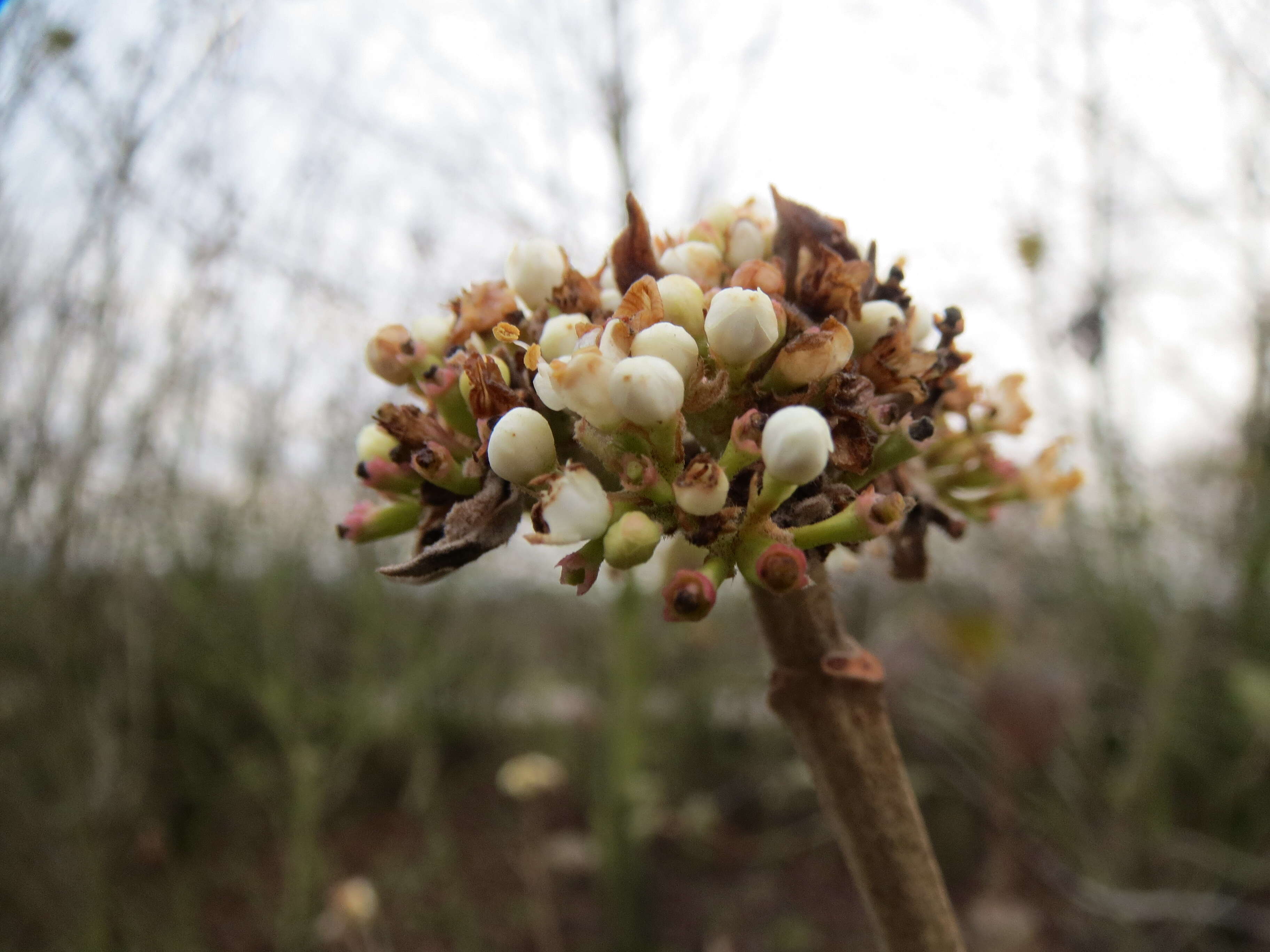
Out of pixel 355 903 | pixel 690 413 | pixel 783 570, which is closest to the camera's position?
pixel 783 570

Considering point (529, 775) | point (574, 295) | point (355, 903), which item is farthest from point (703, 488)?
point (529, 775)

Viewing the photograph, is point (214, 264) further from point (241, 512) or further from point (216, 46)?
point (241, 512)

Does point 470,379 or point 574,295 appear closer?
point 470,379

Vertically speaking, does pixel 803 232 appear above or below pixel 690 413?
above

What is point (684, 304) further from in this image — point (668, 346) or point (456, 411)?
point (456, 411)


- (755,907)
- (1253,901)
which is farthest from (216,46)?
A: (1253,901)

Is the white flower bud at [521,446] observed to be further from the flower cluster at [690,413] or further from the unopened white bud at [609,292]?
the unopened white bud at [609,292]

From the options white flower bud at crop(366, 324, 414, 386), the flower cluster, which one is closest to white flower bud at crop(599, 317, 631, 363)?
the flower cluster

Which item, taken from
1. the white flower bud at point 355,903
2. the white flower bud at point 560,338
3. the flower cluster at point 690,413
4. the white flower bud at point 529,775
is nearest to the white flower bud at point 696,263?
the flower cluster at point 690,413
